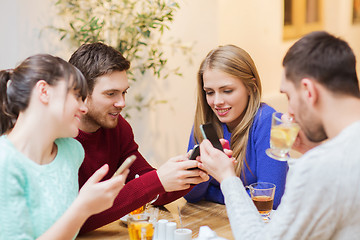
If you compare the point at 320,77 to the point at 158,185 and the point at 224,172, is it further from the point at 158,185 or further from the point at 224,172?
the point at 158,185

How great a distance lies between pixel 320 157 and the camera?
4.21ft

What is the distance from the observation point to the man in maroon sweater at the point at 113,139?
1866 millimetres

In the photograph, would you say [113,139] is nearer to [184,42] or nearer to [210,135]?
[210,135]

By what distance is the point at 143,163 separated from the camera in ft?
7.40

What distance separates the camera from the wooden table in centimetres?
175

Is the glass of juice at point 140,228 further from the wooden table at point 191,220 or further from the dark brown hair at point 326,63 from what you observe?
the dark brown hair at point 326,63

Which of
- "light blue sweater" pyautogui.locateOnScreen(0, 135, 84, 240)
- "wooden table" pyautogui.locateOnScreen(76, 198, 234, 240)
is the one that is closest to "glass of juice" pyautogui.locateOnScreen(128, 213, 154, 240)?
"wooden table" pyautogui.locateOnScreen(76, 198, 234, 240)

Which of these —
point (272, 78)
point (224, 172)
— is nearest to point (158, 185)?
point (224, 172)

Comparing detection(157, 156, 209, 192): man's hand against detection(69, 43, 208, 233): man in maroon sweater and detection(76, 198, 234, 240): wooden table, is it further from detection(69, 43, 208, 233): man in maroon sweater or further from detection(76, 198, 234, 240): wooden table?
detection(76, 198, 234, 240): wooden table

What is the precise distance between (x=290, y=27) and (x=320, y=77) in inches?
172

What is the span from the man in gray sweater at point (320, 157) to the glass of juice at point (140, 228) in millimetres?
316

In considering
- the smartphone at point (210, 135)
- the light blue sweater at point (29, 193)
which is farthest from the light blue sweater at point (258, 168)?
the light blue sweater at point (29, 193)

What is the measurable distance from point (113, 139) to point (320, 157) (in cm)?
119

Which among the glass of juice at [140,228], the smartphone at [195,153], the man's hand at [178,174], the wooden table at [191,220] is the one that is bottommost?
the wooden table at [191,220]
